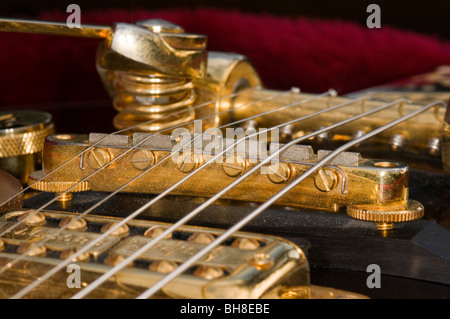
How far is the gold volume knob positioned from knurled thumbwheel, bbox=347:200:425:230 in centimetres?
42

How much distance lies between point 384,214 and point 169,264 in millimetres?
201

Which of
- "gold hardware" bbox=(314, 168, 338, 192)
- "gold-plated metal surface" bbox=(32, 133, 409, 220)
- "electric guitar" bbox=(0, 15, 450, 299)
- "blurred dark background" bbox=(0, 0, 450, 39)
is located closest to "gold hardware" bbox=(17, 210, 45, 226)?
"electric guitar" bbox=(0, 15, 450, 299)

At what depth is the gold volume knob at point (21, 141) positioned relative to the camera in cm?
78

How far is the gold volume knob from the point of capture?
785 mm

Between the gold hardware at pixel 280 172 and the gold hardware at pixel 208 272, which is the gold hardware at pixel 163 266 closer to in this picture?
the gold hardware at pixel 208 272

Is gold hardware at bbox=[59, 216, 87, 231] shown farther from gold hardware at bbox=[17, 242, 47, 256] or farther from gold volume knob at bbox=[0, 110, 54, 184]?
gold volume knob at bbox=[0, 110, 54, 184]

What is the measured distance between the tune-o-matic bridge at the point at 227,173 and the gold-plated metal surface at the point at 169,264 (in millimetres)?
105

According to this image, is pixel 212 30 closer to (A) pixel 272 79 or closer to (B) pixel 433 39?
(A) pixel 272 79

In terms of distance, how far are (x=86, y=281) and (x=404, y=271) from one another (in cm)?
25

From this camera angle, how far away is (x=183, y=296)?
0.41 metres

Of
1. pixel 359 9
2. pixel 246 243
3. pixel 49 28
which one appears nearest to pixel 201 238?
pixel 246 243

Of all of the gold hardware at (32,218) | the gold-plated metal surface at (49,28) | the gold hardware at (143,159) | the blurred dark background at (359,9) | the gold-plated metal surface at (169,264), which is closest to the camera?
the gold-plated metal surface at (169,264)

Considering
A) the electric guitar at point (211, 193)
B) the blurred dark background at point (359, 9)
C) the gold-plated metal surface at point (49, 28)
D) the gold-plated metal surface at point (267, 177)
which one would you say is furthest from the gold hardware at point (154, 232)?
the blurred dark background at point (359, 9)

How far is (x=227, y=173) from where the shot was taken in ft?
1.93
